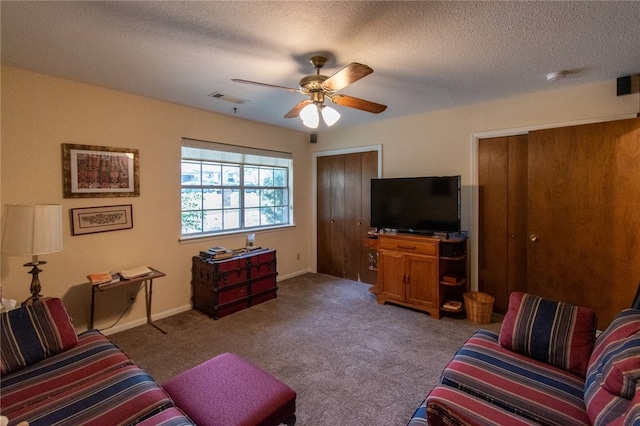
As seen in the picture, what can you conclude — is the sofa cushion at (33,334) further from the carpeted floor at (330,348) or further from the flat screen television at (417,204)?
the flat screen television at (417,204)

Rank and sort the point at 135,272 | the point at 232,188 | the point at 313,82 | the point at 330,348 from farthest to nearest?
the point at 232,188 → the point at 135,272 → the point at 330,348 → the point at 313,82

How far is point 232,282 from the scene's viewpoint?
→ 3.60m

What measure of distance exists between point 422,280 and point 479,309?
63 cm

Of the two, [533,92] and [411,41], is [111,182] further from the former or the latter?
[533,92]

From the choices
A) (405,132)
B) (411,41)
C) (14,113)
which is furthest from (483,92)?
(14,113)

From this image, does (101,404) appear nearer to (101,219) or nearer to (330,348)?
(330,348)

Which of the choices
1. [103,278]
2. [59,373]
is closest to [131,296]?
[103,278]

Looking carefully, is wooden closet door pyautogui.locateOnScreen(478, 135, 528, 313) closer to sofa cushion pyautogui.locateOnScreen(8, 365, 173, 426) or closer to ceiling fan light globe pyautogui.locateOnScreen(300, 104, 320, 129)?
ceiling fan light globe pyautogui.locateOnScreen(300, 104, 320, 129)

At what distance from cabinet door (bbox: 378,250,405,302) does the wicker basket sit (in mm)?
713

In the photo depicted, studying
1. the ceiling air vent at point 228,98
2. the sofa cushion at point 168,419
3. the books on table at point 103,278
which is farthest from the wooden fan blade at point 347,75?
the books on table at point 103,278

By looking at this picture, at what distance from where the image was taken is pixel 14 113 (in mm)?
2535

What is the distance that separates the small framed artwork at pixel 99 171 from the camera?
2822 mm

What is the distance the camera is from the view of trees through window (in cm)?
388

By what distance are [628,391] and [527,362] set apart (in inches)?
21.2
